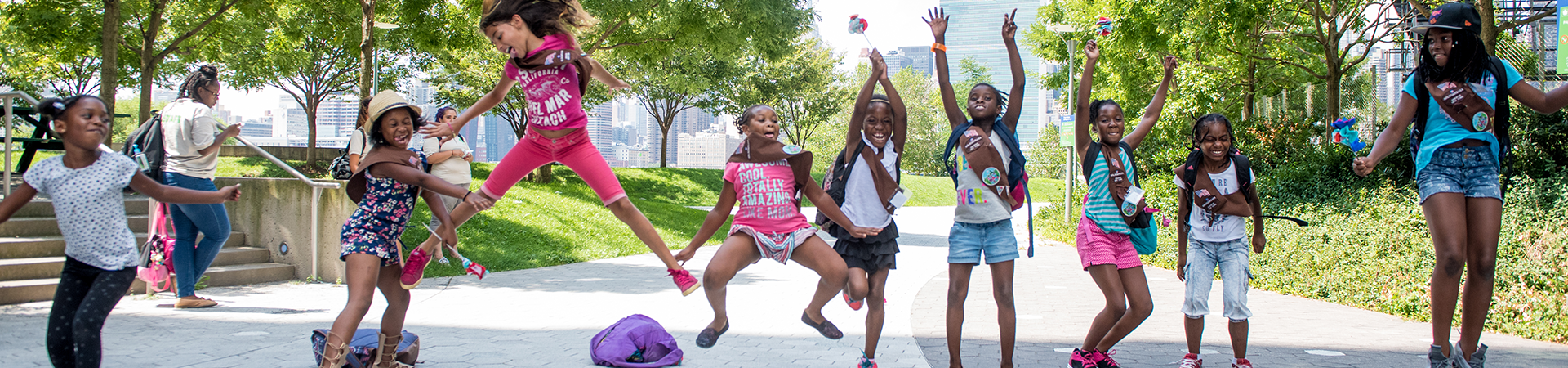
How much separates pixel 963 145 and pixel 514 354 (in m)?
2.93

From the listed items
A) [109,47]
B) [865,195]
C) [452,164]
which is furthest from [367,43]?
[865,195]

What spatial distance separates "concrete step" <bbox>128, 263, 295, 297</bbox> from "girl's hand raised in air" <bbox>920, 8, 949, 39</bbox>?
6998mm

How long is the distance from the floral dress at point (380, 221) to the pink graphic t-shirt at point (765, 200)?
157cm

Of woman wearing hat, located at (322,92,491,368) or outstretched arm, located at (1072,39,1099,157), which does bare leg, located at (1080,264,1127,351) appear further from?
woman wearing hat, located at (322,92,491,368)

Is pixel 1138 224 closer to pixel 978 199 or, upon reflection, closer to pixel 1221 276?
pixel 1221 276

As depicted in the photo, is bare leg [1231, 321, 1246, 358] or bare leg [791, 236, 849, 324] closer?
bare leg [791, 236, 849, 324]

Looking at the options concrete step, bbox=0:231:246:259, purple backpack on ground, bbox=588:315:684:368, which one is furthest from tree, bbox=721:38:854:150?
purple backpack on ground, bbox=588:315:684:368

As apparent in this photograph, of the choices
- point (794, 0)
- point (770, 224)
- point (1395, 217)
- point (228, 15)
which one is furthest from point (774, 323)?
point (228, 15)

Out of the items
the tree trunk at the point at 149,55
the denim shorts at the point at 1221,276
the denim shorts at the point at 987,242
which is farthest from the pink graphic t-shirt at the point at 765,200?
the tree trunk at the point at 149,55

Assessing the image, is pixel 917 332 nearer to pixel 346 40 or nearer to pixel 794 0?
pixel 794 0

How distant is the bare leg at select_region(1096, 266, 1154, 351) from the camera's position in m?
4.56

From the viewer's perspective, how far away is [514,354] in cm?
541

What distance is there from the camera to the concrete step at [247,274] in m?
8.18

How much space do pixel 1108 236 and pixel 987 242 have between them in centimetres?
65
